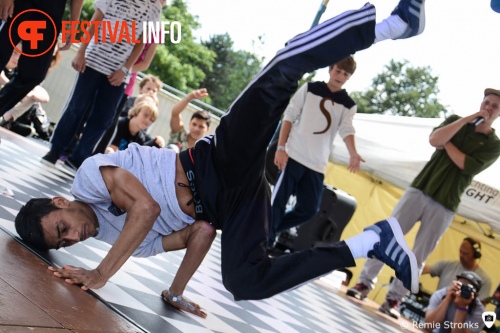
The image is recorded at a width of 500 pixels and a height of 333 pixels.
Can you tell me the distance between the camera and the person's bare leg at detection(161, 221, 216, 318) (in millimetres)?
2971

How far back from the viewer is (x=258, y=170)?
2.82m

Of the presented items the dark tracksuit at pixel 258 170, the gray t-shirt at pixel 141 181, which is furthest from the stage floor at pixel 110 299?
the dark tracksuit at pixel 258 170

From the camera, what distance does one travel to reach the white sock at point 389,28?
2.60m

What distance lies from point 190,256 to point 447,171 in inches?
151

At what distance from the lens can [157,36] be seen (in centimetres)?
615

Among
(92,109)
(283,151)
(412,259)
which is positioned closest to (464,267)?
(283,151)

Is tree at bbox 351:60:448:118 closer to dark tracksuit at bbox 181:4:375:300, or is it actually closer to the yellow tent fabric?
the yellow tent fabric

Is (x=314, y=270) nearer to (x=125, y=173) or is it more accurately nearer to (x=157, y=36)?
(x=125, y=173)

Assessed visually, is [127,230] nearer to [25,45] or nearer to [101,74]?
[25,45]

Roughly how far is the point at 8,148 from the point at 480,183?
15.7 feet

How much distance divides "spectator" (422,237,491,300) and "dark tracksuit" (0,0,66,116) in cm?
554

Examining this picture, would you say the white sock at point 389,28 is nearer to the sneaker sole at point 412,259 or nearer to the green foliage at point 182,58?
the sneaker sole at point 412,259

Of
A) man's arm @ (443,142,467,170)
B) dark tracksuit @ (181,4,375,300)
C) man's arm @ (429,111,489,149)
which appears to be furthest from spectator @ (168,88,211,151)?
dark tracksuit @ (181,4,375,300)

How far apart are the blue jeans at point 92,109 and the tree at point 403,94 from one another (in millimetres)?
53233
